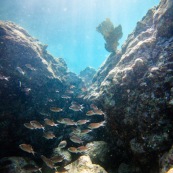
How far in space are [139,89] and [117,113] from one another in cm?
131

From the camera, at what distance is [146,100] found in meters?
6.12

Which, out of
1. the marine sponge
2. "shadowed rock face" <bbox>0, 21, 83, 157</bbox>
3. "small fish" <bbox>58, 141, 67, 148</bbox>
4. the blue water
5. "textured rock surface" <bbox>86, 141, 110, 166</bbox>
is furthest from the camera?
the blue water

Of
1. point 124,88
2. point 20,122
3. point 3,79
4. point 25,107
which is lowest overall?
point 124,88

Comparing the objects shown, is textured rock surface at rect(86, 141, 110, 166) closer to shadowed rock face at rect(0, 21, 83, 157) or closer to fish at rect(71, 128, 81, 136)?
fish at rect(71, 128, 81, 136)

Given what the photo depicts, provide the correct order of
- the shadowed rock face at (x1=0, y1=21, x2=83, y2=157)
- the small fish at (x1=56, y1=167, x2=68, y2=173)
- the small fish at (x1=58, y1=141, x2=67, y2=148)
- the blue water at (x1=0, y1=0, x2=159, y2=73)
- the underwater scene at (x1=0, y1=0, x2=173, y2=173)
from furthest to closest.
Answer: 1. the blue water at (x1=0, y1=0, x2=159, y2=73)
2. the shadowed rock face at (x1=0, y1=21, x2=83, y2=157)
3. the small fish at (x1=58, y1=141, x2=67, y2=148)
4. the small fish at (x1=56, y1=167, x2=68, y2=173)
5. the underwater scene at (x1=0, y1=0, x2=173, y2=173)

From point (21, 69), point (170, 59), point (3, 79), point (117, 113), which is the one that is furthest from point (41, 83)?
point (170, 59)

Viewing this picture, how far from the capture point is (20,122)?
376 inches

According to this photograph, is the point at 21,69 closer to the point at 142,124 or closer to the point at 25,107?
the point at 25,107

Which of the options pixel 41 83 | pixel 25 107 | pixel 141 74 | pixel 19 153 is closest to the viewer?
pixel 141 74

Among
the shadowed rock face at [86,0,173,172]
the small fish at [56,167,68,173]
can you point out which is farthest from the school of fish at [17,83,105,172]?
the shadowed rock face at [86,0,173,172]

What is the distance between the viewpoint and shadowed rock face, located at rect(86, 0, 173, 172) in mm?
5613

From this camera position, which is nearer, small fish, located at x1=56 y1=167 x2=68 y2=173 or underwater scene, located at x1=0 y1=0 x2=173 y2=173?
underwater scene, located at x1=0 y1=0 x2=173 y2=173

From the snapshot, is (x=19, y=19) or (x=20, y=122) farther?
(x=19, y=19)

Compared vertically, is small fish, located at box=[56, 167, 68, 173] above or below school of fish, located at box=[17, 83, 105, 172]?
below
